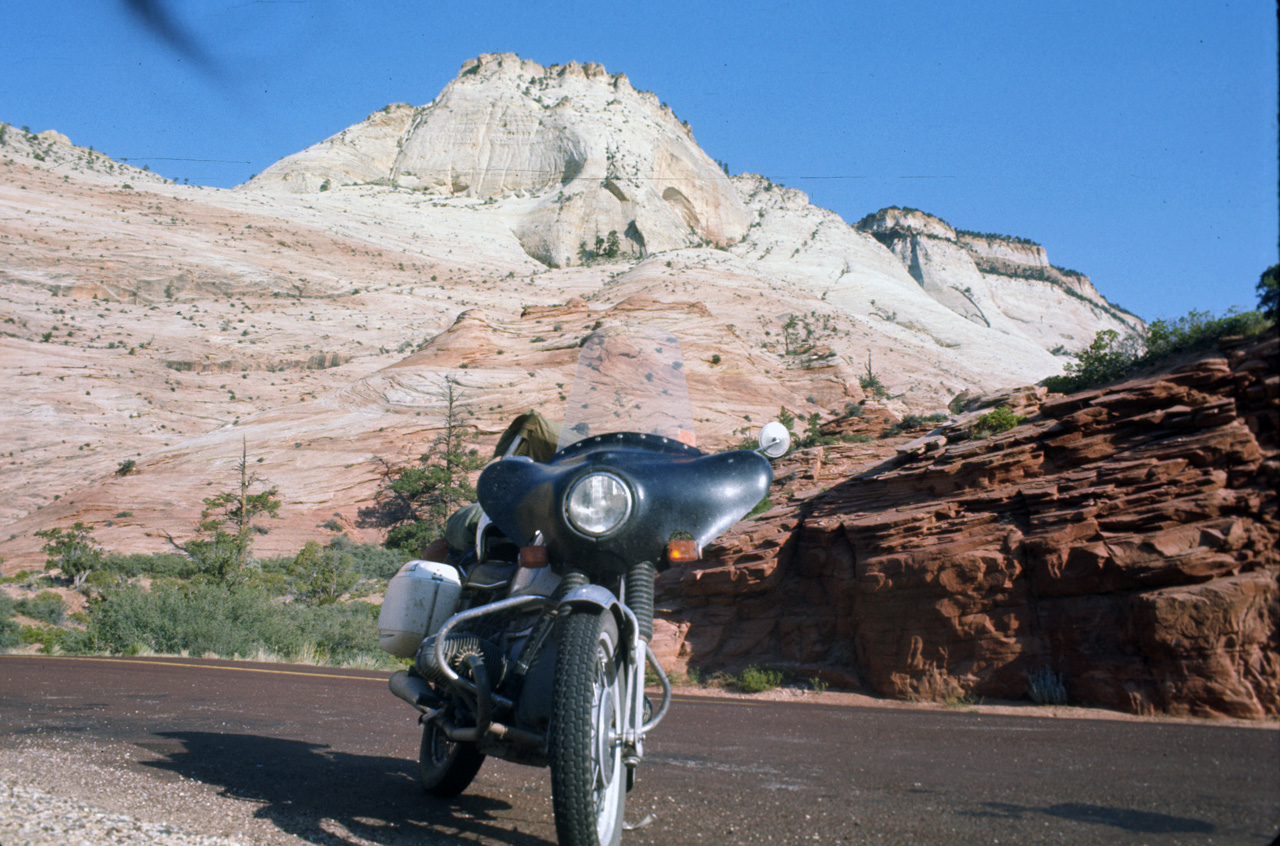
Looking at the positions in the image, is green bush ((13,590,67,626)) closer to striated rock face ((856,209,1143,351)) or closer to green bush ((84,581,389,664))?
green bush ((84,581,389,664))

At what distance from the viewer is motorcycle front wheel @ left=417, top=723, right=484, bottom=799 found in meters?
3.81

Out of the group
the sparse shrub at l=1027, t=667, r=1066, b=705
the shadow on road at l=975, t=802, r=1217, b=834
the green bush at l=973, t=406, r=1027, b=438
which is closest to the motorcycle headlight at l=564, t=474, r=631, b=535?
the shadow on road at l=975, t=802, r=1217, b=834

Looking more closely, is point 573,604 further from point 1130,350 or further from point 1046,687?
point 1130,350

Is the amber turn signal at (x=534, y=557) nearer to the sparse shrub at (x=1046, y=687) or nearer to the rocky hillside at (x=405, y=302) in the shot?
the sparse shrub at (x=1046, y=687)

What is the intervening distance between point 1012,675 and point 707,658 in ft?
16.7

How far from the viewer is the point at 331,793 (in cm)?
387

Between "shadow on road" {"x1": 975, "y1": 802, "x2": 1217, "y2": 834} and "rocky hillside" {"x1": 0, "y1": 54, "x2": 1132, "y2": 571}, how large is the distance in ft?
81.0

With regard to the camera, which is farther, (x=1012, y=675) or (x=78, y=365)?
(x=78, y=365)

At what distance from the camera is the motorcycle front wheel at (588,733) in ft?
8.68

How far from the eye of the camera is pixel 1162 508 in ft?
33.1

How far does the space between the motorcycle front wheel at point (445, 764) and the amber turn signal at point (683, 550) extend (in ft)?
4.18

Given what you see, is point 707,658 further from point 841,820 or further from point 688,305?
point 688,305

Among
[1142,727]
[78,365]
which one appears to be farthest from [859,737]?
[78,365]

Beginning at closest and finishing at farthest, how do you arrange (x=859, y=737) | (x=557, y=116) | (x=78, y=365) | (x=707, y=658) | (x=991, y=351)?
(x=859, y=737) < (x=707, y=658) < (x=78, y=365) < (x=991, y=351) < (x=557, y=116)
